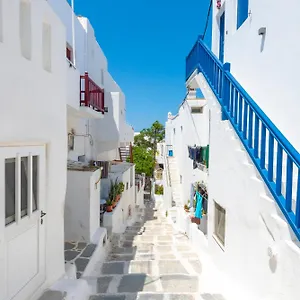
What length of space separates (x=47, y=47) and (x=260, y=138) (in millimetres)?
3400

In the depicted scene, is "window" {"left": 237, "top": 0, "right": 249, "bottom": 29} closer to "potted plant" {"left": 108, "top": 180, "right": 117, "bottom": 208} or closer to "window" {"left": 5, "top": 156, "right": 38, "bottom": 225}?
"window" {"left": 5, "top": 156, "right": 38, "bottom": 225}

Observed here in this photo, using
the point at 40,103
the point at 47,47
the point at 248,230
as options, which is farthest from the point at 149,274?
the point at 47,47

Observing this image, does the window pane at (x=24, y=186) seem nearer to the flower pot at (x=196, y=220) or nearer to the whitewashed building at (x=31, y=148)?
the whitewashed building at (x=31, y=148)

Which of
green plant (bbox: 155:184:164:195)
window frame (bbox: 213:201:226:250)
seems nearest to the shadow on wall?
window frame (bbox: 213:201:226:250)

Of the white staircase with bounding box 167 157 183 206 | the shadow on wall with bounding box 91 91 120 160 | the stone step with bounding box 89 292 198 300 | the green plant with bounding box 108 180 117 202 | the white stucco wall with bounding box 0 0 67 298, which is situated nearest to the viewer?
the white stucco wall with bounding box 0 0 67 298

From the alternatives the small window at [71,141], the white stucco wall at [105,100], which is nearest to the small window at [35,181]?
the white stucco wall at [105,100]

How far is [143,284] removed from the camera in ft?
15.2

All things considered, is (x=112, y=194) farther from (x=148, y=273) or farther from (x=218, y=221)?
(x=218, y=221)

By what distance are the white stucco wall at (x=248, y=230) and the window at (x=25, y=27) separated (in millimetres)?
3385

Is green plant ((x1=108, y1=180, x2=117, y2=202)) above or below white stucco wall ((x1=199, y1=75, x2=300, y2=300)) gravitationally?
below

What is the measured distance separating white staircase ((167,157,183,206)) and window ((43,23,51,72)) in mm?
12682

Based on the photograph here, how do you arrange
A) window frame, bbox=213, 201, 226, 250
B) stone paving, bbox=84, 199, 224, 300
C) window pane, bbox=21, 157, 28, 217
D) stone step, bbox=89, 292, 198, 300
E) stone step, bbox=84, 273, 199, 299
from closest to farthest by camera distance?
window pane, bbox=21, 157, 28, 217, stone step, bbox=89, 292, 198, 300, stone paving, bbox=84, 199, 224, 300, stone step, bbox=84, 273, 199, 299, window frame, bbox=213, 201, 226, 250

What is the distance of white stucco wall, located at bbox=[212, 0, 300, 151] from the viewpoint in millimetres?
4234

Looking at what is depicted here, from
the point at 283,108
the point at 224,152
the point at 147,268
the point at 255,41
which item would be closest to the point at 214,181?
the point at 224,152
